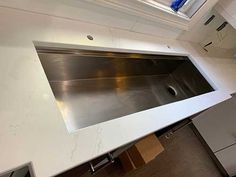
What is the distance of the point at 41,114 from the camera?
0.68 m

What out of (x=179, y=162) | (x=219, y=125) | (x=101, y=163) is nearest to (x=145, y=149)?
(x=101, y=163)

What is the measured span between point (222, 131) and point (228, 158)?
1.14 feet

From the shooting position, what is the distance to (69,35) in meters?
1.05

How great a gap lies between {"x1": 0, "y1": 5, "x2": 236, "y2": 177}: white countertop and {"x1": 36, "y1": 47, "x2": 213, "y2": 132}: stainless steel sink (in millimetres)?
115

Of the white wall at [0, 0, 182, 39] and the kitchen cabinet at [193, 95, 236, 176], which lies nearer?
the white wall at [0, 0, 182, 39]

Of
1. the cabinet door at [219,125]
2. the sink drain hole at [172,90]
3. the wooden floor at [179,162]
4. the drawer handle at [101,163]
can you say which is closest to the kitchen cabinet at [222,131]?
the cabinet door at [219,125]

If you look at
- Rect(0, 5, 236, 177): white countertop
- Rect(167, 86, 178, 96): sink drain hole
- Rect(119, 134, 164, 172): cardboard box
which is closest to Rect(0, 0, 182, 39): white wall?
Rect(0, 5, 236, 177): white countertop

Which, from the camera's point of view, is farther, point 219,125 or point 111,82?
point 219,125

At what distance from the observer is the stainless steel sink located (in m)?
1.16

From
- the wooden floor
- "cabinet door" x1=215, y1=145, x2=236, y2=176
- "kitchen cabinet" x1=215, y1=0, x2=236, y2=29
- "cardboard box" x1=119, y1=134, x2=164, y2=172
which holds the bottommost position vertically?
"cabinet door" x1=215, y1=145, x2=236, y2=176

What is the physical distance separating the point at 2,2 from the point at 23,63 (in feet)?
1.07

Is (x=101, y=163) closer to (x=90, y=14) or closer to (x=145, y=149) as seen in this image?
(x=145, y=149)

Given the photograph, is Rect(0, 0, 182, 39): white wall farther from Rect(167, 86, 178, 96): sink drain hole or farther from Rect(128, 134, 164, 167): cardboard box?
Rect(128, 134, 164, 167): cardboard box

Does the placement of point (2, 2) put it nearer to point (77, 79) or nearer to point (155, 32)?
point (77, 79)
